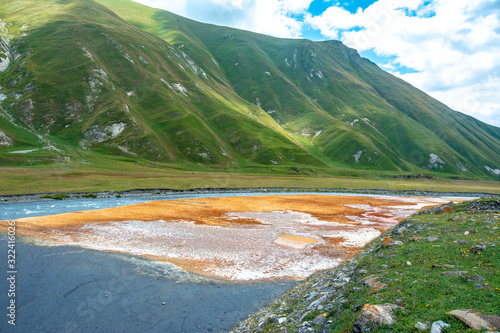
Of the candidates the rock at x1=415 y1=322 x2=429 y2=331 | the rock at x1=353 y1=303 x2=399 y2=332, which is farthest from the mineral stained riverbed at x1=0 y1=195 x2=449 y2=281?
the rock at x1=415 y1=322 x2=429 y2=331

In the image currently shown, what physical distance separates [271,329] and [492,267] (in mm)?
10422

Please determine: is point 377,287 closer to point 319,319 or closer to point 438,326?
point 319,319

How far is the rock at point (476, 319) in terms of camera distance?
7.81 m

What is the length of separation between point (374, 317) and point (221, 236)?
82.1 ft

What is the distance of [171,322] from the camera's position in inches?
582

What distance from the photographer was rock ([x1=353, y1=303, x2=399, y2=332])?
9205mm

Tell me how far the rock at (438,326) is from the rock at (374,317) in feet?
4.01

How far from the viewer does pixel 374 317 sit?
9375 mm

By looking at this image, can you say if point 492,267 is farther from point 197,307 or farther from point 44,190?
point 44,190

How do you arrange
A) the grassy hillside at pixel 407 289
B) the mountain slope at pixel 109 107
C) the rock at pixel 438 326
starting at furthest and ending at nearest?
the mountain slope at pixel 109 107 < the grassy hillside at pixel 407 289 < the rock at pixel 438 326

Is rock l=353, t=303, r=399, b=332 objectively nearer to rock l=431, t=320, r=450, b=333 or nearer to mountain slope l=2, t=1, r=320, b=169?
rock l=431, t=320, r=450, b=333

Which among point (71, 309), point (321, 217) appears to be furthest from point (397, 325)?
point (321, 217)

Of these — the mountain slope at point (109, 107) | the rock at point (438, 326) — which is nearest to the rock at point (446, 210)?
the rock at point (438, 326)

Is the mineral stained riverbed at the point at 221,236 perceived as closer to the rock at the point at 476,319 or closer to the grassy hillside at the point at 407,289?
the grassy hillside at the point at 407,289
